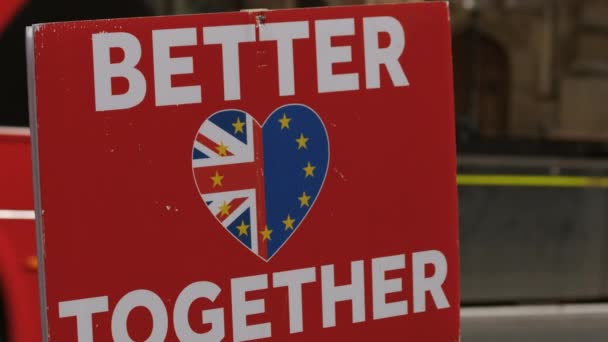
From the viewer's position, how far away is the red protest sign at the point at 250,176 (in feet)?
6.81

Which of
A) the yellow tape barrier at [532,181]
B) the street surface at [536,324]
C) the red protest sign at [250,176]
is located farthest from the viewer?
the yellow tape barrier at [532,181]

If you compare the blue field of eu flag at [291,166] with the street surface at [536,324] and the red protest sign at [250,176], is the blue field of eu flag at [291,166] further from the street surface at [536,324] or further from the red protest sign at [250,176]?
the street surface at [536,324]

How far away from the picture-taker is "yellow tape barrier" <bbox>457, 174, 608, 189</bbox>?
209 inches

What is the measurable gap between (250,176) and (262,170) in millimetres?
30

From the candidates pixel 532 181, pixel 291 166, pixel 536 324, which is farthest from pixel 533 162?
pixel 291 166

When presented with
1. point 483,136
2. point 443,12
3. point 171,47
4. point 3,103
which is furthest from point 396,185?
point 483,136

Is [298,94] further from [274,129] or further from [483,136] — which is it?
[483,136]

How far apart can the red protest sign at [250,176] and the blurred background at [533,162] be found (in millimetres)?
2923

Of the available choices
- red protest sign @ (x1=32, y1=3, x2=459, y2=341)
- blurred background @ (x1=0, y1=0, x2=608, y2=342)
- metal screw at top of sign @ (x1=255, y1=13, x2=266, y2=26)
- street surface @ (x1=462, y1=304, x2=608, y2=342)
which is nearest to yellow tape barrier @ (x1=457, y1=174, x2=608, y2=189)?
blurred background @ (x1=0, y1=0, x2=608, y2=342)

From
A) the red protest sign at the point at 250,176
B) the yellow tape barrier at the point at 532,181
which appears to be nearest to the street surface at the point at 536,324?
the yellow tape barrier at the point at 532,181

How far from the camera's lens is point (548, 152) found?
544 centimetres

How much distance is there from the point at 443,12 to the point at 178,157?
72cm

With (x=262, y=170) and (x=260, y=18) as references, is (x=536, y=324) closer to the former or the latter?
(x=262, y=170)

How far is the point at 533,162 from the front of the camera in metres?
5.40
